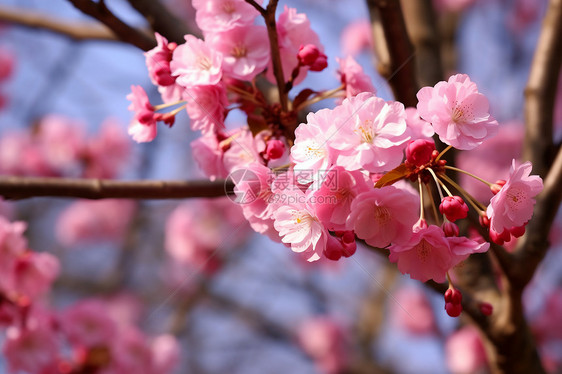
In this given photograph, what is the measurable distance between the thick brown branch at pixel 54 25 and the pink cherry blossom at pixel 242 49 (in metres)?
1.27

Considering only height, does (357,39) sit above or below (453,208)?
below

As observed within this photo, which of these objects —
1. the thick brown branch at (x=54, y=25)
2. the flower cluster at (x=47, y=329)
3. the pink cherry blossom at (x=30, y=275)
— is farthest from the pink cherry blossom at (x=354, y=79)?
the thick brown branch at (x=54, y=25)

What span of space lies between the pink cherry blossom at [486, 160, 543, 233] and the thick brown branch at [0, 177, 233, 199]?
2.00 ft

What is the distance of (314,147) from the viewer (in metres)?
0.73

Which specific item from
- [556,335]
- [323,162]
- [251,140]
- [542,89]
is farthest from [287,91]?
[556,335]

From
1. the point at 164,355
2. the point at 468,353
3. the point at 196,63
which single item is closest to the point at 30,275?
the point at 164,355

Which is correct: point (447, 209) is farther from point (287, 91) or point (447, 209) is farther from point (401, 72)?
point (401, 72)

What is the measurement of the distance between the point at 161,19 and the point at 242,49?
0.55 metres

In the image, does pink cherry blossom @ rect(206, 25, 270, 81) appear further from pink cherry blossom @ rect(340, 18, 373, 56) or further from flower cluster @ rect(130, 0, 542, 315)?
pink cherry blossom @ rect(340, 18, 373, 56)

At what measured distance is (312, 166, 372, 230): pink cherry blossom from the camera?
2.38 ft

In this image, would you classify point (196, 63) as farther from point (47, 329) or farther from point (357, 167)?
point (47, 329)

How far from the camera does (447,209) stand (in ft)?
2.49

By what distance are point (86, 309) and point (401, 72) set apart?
152cm

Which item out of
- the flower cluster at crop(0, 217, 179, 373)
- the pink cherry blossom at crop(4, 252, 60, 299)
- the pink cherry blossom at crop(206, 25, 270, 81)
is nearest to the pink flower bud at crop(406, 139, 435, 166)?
the pink cherry blossom at crop(206, 25, 270, 81)
